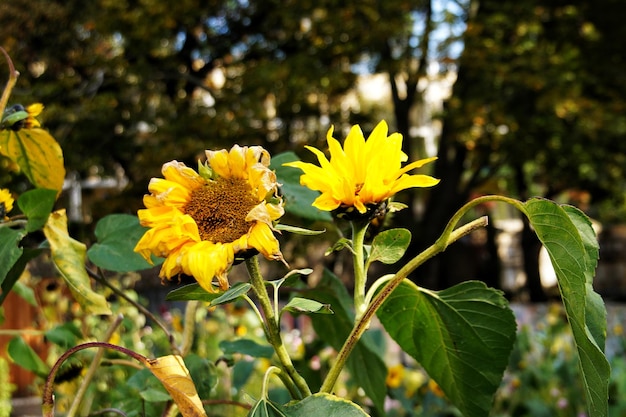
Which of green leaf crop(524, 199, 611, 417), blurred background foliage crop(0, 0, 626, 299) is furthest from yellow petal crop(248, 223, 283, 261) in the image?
blurred background foliage crop(0, 0, 626, 299)

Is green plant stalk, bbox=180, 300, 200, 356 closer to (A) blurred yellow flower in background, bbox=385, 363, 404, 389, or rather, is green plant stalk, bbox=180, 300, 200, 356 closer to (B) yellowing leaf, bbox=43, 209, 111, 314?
(B) yellowing leaf, bbox=43, 209, 111, 314

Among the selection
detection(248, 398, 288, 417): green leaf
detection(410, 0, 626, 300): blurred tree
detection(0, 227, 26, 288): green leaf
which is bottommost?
detection(410, 0, 626, 300): blurred tree

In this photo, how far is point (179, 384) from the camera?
30 cm

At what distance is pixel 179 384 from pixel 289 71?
4.82 m

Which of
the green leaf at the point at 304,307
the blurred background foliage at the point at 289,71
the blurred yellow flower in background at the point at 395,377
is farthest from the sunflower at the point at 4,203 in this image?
the blurred background foliage at the point at 289,71

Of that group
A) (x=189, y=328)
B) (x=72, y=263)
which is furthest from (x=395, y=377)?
(x=72, y=263)

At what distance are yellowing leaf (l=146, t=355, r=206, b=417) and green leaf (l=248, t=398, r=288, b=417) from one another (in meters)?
0.02

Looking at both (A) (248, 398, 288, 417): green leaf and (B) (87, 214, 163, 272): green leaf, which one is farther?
(B) (87, 214, 163, 272): green leaf

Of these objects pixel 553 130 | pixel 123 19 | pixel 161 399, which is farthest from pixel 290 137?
pixel 161 399

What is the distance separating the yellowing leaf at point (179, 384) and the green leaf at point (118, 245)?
6.3 inches

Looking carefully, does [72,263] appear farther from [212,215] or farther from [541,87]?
[541,87]

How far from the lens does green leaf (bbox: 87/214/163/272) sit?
1.58 feet

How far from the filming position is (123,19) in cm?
516

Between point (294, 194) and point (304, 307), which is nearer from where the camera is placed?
point (304, 307)
